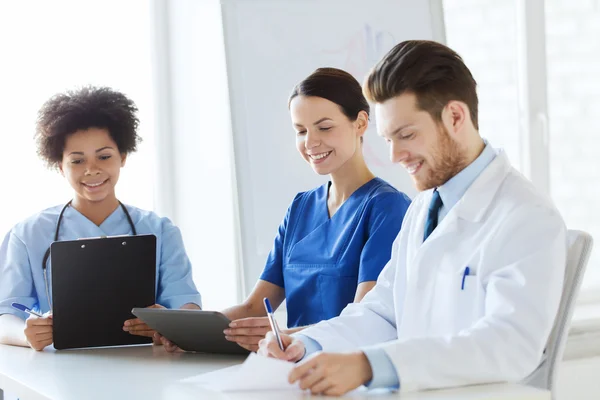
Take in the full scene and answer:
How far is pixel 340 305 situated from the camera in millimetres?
2029

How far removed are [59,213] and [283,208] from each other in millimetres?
819

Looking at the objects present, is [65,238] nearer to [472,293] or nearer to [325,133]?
[325,133]

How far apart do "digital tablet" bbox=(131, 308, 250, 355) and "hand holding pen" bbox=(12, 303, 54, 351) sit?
0.27 m

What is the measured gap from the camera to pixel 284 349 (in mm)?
1406

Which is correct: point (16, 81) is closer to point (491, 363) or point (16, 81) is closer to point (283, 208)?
point (283, 208)

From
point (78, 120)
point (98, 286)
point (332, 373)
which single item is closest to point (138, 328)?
point (98, 286)

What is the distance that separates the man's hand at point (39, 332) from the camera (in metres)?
1.90

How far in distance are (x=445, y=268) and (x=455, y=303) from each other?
0.23ft

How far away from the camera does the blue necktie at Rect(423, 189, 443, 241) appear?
1523 millimetres

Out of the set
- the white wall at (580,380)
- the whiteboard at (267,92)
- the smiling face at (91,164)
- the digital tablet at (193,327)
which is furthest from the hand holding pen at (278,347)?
the white wall at (580,380)

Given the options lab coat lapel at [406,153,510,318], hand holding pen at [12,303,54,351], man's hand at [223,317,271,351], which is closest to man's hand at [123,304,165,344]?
hand holding pen at [12,303,54,351]

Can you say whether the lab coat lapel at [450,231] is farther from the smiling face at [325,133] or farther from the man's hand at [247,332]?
the smiling face at [325,133]

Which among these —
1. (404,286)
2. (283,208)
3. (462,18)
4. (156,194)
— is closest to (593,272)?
(462,18)

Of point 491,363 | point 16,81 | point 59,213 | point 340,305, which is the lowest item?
point 340,305
